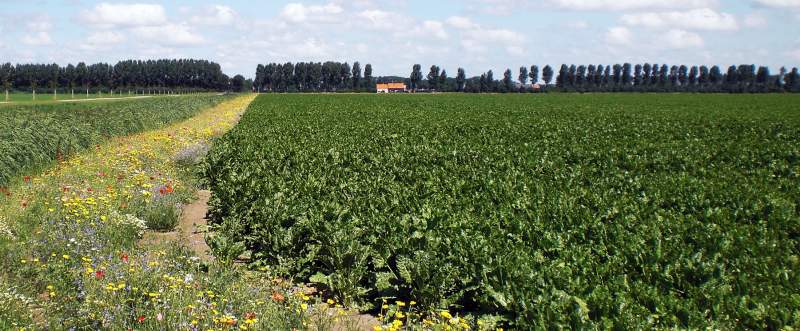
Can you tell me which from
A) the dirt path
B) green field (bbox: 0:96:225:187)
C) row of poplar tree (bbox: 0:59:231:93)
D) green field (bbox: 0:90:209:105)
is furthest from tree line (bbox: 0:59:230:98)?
the dirt path

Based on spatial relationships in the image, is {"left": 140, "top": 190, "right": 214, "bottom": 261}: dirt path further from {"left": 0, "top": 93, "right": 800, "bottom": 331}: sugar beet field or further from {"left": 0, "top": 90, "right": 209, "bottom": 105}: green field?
{"left": 0, "top": 90, "right": 209, "bottom": 105}: green field

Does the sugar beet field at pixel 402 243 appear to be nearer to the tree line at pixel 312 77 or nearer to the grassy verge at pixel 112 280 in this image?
the grassy verge at pixel 112 280

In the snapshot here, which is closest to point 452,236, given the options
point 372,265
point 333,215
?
point 372,265

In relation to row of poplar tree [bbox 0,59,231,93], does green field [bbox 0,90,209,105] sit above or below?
below

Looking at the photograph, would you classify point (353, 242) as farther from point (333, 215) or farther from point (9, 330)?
point (9, 330)

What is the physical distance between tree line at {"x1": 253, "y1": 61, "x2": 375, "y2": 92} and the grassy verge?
15784 cm

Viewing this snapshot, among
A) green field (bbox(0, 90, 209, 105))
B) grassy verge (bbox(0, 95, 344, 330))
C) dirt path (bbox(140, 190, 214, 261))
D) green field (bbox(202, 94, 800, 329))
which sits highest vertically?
green field (bbox(0, 90, 209, 105))

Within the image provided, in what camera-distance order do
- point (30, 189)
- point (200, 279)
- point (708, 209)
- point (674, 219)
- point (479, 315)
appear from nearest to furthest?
point (479, 315), point (200, 279), point (674, 219), point (708, 209), point (30, 189)

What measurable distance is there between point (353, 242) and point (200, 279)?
5.15 feet

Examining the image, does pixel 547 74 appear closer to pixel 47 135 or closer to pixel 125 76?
pixel 125 76

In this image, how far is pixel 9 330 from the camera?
16.4 ft

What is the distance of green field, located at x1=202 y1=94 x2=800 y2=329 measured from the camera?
509cm

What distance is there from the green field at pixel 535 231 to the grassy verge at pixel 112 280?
0.92 m

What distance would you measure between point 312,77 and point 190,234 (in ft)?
532
